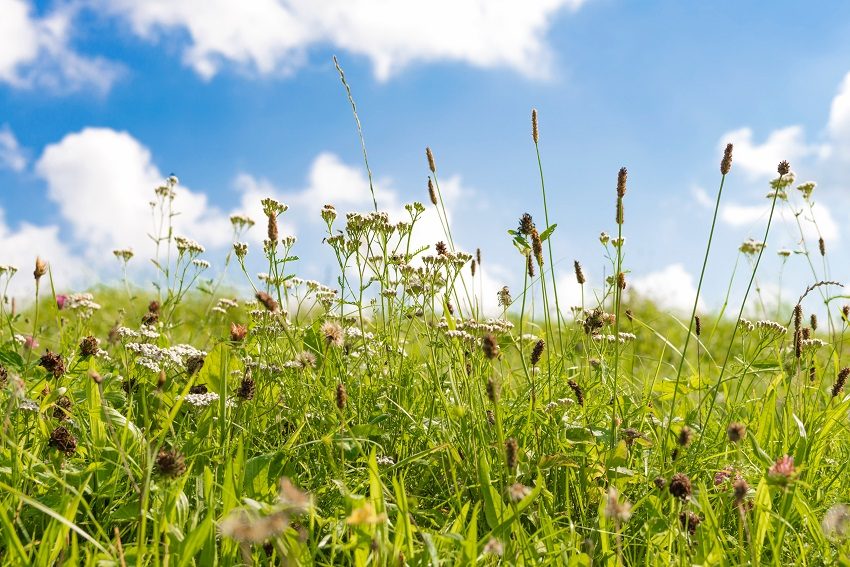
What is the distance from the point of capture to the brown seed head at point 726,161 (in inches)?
95.5

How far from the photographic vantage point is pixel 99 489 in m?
2.43

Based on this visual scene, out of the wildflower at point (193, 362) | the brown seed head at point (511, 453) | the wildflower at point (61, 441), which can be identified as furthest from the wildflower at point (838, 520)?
the wildflower at point (61, 441)

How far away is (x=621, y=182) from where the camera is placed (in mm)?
2318

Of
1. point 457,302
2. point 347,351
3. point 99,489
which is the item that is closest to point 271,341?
point 347,351

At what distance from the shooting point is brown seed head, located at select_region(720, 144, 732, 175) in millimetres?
2426

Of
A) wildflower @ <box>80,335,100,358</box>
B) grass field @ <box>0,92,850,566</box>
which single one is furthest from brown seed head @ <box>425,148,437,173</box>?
wildflower @ <box>80,335,100,358</box>

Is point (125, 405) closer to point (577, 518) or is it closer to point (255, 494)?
point (255, 494)

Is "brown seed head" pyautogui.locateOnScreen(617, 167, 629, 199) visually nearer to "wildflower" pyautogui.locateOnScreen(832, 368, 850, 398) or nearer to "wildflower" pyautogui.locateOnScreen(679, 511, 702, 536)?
"wildflower" pyautogui.locateOnScreen(679, 511, 702, 536)

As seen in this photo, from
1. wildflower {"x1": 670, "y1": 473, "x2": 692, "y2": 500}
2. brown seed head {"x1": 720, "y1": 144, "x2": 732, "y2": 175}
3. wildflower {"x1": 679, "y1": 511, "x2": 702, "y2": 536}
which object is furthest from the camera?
brown seed head {"x1": 720, "y1": 144, "x2": 732, "y2": 175}

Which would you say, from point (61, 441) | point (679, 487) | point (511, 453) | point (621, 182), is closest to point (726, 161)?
point (621, 182)

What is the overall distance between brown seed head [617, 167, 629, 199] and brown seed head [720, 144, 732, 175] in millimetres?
366

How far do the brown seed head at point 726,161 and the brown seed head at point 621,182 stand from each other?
0.37 m

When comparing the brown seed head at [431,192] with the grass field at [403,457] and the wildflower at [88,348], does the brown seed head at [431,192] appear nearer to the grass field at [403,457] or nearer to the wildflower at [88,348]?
the grass field at [403,457]

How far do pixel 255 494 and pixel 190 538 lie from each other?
547 mm
